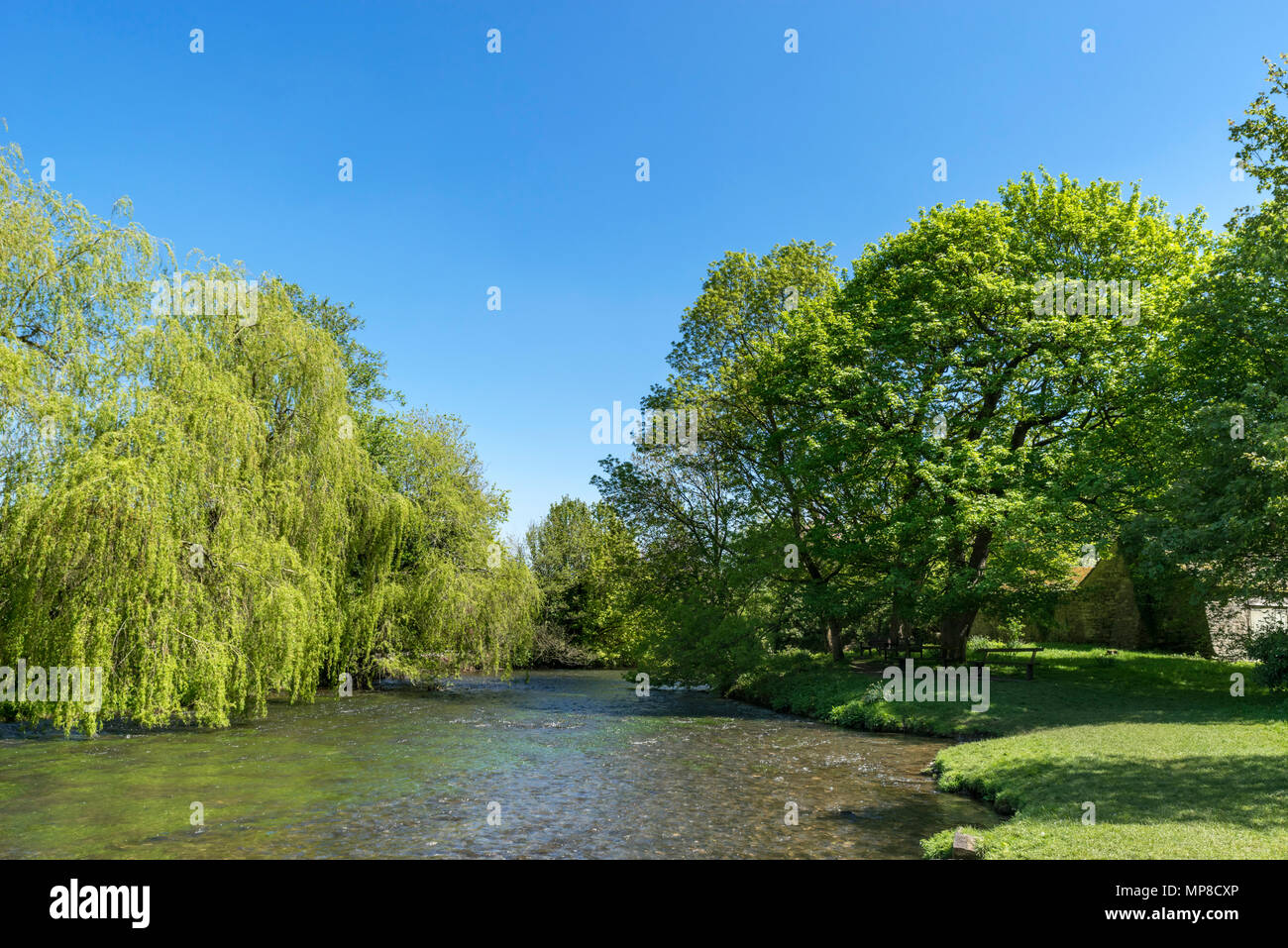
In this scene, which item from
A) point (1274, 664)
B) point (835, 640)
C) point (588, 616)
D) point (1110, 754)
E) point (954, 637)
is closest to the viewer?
point (1110, 754)

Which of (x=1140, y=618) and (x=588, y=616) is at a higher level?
(x=1140, y=618)

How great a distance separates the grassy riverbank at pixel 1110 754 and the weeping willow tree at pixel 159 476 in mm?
16100

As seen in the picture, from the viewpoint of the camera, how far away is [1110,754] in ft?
47.0

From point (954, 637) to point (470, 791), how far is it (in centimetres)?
2012

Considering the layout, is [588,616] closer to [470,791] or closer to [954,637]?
[954,637]

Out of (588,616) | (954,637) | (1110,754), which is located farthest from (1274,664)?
(588,616)

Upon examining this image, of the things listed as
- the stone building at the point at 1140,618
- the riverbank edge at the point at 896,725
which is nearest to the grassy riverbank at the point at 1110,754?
the riverbank edge at the point at 896,725

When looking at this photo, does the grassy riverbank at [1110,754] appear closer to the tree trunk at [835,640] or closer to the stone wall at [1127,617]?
the tree trunk at [835,640]

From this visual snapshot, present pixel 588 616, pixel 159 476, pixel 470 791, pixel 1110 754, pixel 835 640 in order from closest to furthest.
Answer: pixel 1110 754 → pixel 470 791 → pixel 159 476 → pixel 835 640 → pixel 588 616

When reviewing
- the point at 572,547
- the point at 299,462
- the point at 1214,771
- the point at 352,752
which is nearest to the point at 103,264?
the point at 299,462

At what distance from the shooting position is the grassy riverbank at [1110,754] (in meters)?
9.42
